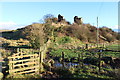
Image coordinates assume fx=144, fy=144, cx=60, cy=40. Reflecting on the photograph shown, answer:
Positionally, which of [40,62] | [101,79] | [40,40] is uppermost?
[40,40]

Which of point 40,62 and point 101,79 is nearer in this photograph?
point 101,79

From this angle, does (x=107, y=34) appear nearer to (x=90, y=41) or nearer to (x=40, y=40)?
(x=90, y=41)

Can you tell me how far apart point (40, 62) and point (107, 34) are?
34.0 metres

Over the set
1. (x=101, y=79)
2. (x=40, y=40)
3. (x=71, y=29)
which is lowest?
(x=101, y=79)

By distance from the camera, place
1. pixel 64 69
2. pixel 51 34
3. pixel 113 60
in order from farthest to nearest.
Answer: pixel 51 34 → pixel 113 60 → pixel 64 69

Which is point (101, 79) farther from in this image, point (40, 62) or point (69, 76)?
point (40, 62)

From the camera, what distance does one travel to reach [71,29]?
38656 mm

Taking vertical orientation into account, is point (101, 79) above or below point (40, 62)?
below

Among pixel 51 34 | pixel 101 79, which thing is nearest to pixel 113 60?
pixel 101 79

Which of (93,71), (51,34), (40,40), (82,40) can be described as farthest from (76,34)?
(93,71)

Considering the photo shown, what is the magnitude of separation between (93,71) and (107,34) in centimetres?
3293

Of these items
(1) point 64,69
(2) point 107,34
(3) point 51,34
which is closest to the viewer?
(1) point 64,69

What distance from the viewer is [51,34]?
30.2 m

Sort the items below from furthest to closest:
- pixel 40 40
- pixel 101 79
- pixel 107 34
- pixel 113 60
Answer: pixel 107 34
pixel 40 40
pixel 113 60
pixel 101 79
